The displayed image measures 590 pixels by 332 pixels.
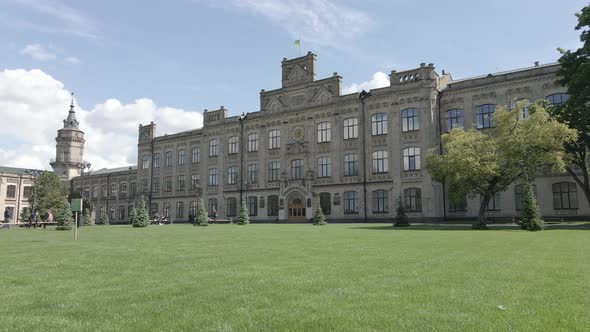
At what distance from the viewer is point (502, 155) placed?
32625 millimetres

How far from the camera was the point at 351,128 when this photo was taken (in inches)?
2063

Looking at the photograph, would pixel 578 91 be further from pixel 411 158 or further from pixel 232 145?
pixel 232 145

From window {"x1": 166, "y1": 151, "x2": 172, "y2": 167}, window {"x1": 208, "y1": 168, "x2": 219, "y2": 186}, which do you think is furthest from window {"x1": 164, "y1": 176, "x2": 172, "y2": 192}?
window {"x1": 208, "y1": 168, "x2": 219, "y2": 186}

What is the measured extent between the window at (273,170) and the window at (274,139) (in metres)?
2.18

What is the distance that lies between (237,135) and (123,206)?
31552 millimetres

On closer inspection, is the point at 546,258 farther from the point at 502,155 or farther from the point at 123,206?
the point at 123,206

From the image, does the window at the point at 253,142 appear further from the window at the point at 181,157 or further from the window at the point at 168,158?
the window at the point at 168,158

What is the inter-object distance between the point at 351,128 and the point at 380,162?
18.6ft

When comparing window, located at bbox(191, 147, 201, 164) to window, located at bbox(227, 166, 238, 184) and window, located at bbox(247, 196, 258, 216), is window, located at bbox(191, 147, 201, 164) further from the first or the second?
window, located at bbox(247, 196, 258, 216)

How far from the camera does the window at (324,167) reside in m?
53.4

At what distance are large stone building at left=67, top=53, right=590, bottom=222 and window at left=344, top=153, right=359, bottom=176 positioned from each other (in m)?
0.14

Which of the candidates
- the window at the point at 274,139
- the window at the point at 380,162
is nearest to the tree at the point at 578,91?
the window at the point at 380,162

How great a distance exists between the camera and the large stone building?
4416 cm

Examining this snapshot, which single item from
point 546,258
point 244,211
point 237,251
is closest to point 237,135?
point 244,211
